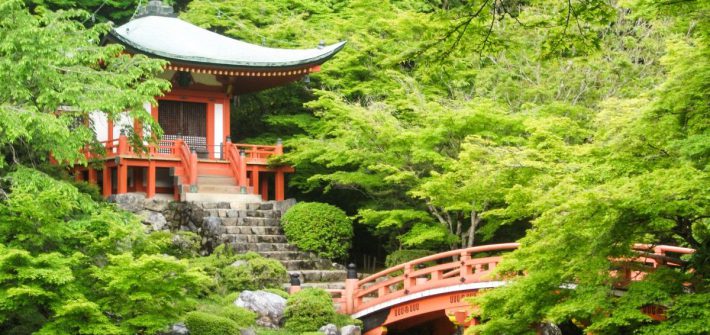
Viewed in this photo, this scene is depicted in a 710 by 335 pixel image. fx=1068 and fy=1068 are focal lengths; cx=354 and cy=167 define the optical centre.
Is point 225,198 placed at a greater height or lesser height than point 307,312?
greater

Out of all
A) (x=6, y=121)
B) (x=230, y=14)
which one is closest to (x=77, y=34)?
(x=6, y=121)

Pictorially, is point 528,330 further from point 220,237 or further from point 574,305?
point 220,237

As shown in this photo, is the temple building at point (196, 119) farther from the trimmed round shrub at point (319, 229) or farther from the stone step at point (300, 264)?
the stone step at point (300, 264)

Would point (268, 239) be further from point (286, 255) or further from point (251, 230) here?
point (286, 255)

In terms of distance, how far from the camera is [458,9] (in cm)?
635

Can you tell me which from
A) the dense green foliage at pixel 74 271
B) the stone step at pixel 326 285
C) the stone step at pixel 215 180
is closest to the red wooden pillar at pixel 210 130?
the stone step at pixel 215 180

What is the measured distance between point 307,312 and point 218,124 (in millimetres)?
8594

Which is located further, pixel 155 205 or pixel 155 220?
pixel 155 205

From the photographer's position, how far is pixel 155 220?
69.1ft

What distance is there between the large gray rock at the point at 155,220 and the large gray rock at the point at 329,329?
497 cm

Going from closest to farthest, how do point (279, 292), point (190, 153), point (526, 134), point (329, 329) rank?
point (329, 329) < point (279, 292) < point (526, 134) < point (190, 153)

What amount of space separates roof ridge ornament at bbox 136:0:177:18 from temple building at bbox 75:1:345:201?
3 centimetres

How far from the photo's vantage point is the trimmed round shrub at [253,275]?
18531 mm

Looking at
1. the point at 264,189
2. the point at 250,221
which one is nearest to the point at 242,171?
the point at 264,189
